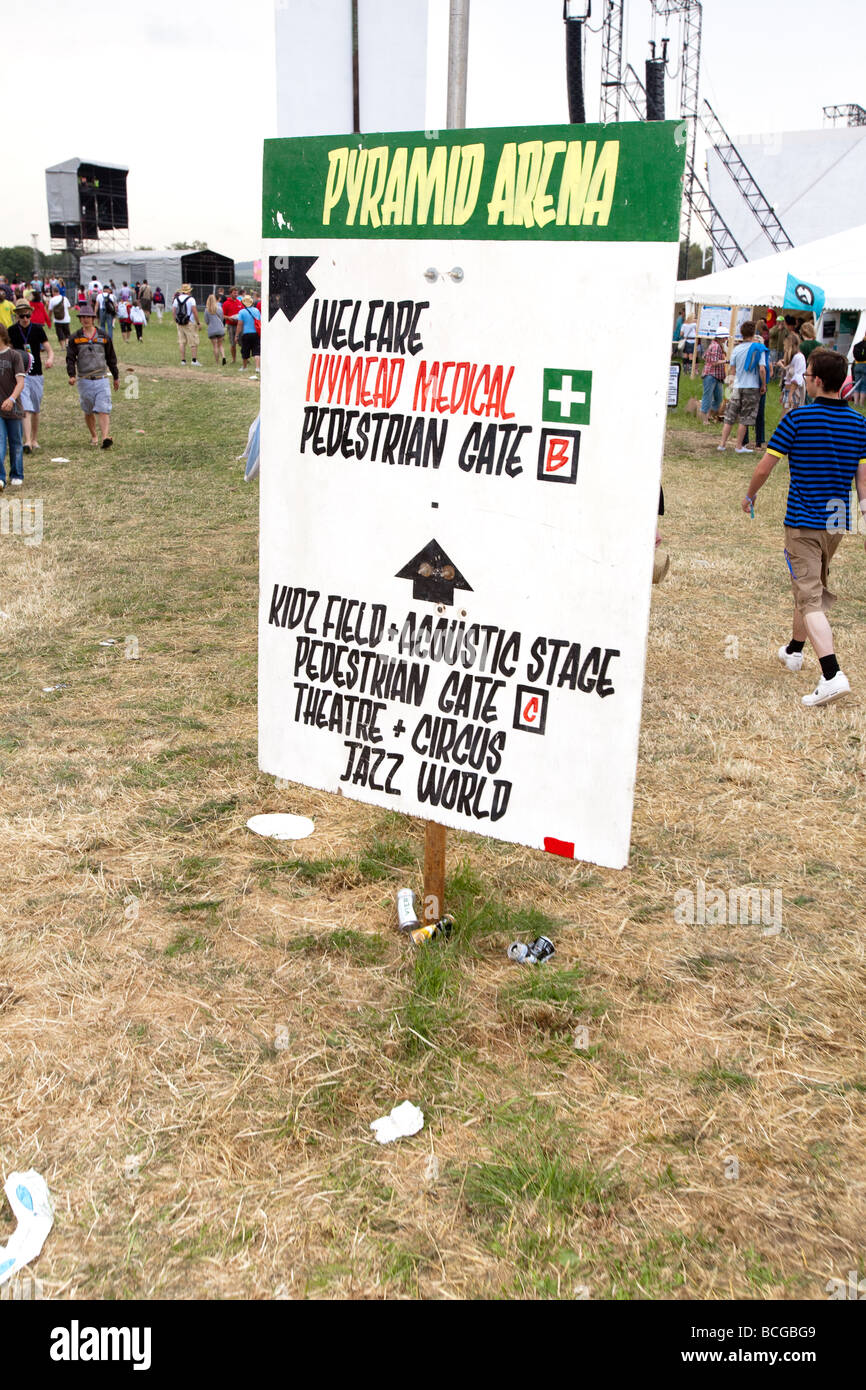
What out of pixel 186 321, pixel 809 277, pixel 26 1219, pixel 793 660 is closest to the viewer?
pixel 26 1219

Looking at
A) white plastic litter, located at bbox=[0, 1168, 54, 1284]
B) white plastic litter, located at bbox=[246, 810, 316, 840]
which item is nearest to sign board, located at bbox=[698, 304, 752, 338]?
white plastic litter, located at bbox=[246, 810, 316, 840]

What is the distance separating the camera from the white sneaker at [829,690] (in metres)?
5.95

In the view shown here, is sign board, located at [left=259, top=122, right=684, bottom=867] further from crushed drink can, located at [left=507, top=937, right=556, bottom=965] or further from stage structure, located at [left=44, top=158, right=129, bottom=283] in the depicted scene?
stage structure, located at [left=44, top=158, right=129, bottom=283]

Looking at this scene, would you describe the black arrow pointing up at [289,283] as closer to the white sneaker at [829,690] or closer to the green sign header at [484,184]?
the green sign header at [484,184]

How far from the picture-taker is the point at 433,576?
10.4 feet

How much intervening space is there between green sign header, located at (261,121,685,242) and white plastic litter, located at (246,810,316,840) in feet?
7.75

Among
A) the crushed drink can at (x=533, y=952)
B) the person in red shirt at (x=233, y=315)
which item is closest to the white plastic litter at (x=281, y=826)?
the crushed drink can at (x=533, y=952)

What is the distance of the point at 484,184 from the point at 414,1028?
244cm

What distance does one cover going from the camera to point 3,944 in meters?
3.58

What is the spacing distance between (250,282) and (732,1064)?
89642mm

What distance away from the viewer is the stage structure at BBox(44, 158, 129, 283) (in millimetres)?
78500

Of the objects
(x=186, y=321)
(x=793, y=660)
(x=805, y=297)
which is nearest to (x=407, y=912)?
(x=793, y=660)

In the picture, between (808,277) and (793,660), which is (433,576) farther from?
(808,277)
